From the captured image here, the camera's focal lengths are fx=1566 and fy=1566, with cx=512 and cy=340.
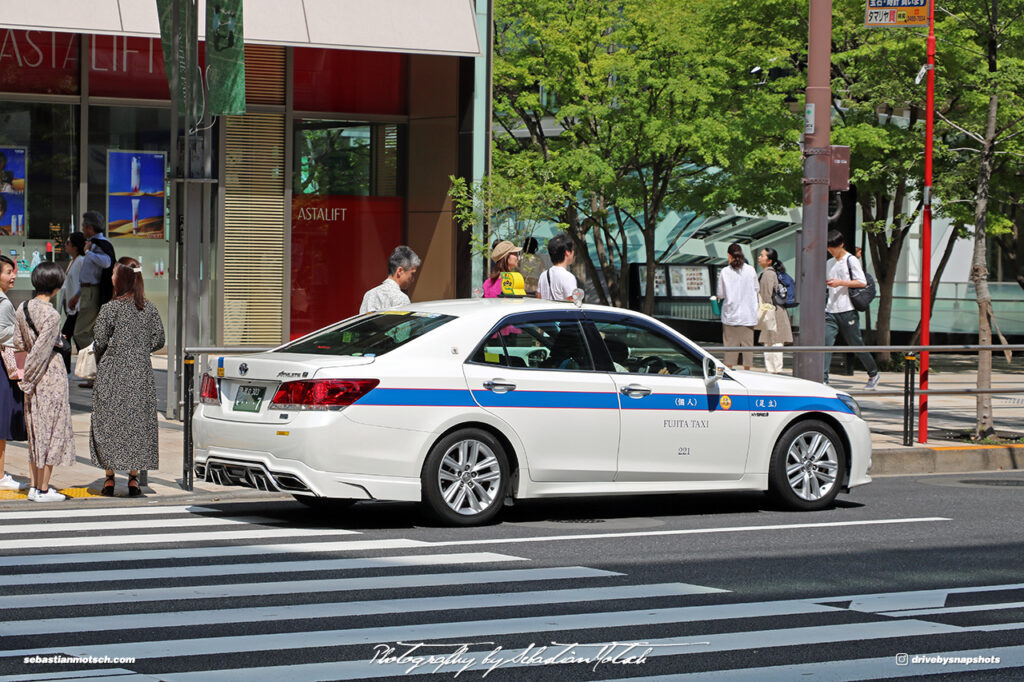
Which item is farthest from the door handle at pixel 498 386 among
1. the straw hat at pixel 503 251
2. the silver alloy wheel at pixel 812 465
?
the straw hat at pixel 503 251

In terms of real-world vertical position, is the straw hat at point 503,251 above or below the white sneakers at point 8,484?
above

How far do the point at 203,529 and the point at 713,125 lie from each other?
63.0 ft

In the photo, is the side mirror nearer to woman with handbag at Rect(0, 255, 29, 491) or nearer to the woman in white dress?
woman with handbag at Rect(0, 255, 29, 491)

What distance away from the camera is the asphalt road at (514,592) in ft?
21.2

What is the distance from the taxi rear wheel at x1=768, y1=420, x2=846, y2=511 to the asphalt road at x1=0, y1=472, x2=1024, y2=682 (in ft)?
0.58

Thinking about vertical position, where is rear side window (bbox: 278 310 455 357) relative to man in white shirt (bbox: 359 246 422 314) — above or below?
below

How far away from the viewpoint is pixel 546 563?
29.8ft

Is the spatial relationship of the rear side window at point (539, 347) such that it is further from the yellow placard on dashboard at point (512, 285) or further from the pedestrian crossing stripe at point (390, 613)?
the yellow placard on dashboard at point (512, 285)

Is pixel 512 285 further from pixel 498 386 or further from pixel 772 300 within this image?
pixel 772 300

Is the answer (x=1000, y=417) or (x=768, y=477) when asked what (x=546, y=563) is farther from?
(x=1000, y=417)

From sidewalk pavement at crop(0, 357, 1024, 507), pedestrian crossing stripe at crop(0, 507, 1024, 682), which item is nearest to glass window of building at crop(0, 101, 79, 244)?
sidewalk pavement at crop(0, 357, 1024, 507)

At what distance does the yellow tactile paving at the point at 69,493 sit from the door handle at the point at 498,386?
3.39m

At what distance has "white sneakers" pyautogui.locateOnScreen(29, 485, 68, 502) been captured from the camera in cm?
1137

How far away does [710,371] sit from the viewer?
11.2 metres
